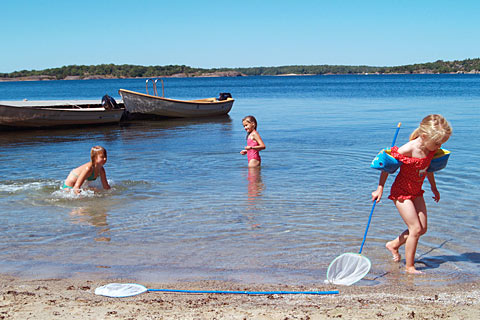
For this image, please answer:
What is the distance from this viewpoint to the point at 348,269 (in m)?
5.11

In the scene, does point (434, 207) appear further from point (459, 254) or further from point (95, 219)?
point (95, 219)

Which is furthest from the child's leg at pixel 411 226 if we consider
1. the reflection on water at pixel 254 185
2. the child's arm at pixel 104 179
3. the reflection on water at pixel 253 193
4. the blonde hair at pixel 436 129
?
the child's arm at pixel 104 179

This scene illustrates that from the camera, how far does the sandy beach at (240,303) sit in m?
4.05

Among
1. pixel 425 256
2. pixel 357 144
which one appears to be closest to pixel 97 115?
pixel 357 144

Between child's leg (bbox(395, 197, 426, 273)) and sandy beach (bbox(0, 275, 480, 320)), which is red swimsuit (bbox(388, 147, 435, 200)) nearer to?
child's leg (bbox(395, 197, 426, 273))

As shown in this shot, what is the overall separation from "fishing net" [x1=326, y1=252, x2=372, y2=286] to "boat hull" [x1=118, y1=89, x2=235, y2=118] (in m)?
22.3

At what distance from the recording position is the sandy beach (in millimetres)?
4055

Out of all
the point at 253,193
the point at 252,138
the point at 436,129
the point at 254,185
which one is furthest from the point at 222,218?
the point at 252,138

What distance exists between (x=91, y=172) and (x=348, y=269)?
5.42m

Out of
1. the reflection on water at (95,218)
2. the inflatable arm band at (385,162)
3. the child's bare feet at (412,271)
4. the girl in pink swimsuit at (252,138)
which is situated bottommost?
the child's bare feet at (412,271)

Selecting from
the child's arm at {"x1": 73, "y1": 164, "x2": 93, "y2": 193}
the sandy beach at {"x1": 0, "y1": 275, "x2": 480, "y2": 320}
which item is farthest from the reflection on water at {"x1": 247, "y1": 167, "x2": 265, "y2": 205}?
the sandy beach at {"x1": 0, "y1": 275, "x2": 480, "y2": 320}

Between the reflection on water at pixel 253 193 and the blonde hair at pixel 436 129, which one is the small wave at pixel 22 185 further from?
the blonde hair at pixel 436 129

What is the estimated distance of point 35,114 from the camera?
21.8 m

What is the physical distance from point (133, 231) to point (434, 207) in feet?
15.1
